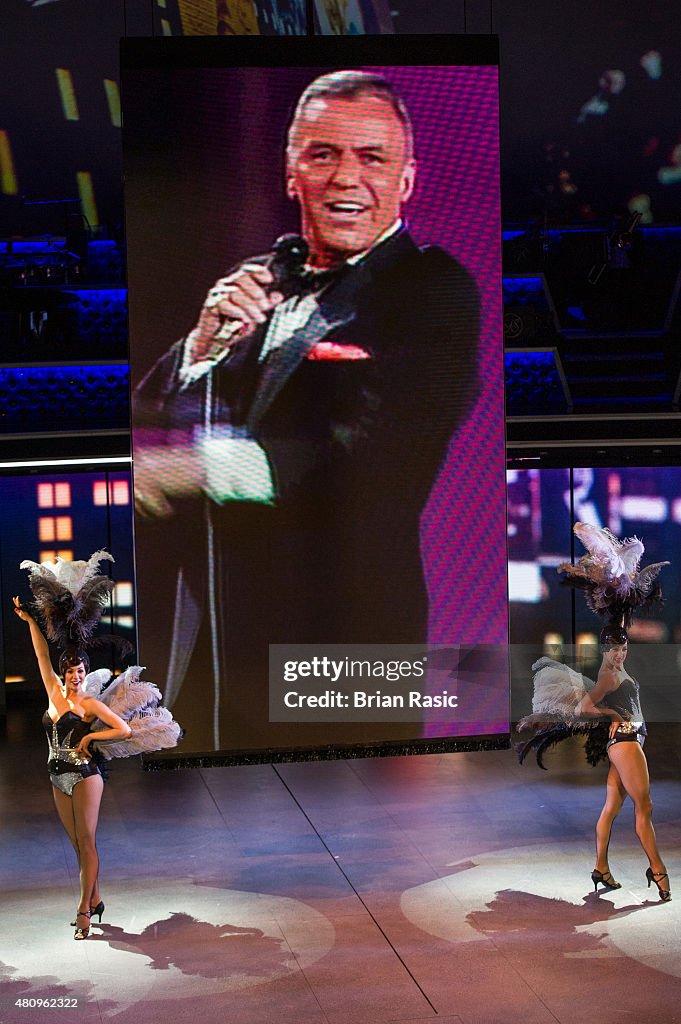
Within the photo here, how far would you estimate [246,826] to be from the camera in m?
9.82

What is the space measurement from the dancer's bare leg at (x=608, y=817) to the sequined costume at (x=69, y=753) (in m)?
3.11

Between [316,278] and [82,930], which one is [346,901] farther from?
[316,278]

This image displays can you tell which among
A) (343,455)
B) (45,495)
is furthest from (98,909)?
(45,495)

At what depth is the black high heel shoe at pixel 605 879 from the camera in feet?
27.1

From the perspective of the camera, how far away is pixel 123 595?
15.2m

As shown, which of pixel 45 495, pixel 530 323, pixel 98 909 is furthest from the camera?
pixel 45 495

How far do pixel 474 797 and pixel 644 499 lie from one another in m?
5.38

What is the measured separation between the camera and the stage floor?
683cm

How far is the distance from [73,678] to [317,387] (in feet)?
7.42

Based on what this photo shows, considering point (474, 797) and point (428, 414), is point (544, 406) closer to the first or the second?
point (474, 797)

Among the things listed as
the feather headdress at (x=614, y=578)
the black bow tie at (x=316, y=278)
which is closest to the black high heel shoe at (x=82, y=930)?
the feather headdress at (x=614, y=578)

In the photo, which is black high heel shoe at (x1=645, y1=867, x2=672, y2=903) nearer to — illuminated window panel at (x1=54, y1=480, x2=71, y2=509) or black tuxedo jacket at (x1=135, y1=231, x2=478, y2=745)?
black tuxedo jacket at (x1=135, y1=231, x2=478, y2=745)

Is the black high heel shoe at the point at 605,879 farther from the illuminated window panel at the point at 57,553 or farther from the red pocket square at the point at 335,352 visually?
the illuminated window panel at the point at 57,553

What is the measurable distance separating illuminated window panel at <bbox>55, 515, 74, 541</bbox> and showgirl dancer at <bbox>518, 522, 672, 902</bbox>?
7609mm
